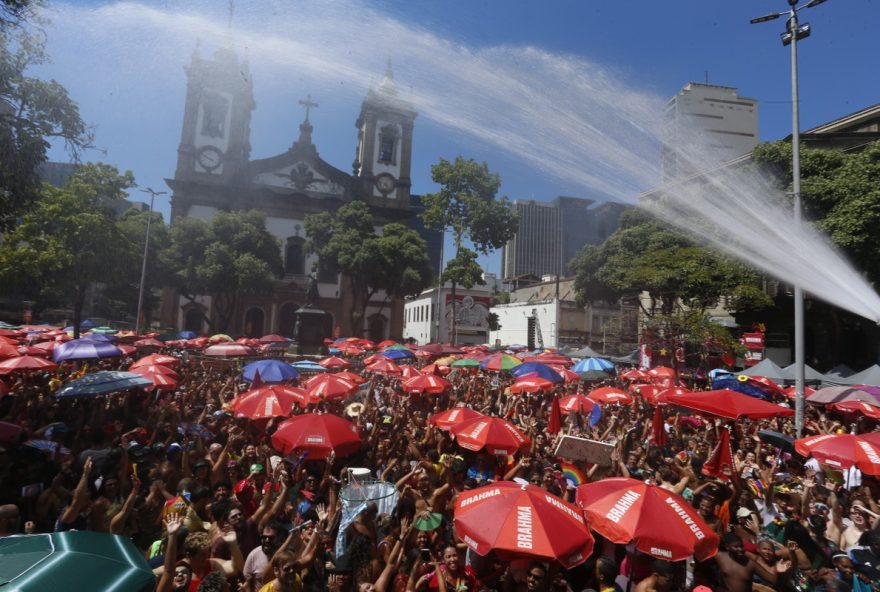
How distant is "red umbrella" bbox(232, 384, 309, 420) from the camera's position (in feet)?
26.7

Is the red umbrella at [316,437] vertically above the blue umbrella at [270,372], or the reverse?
the blue umbrella at [270,372]

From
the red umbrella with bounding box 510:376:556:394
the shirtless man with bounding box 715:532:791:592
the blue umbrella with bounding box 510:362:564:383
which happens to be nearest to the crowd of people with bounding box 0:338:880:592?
the shirtless man with bounding box 715:532:791:592

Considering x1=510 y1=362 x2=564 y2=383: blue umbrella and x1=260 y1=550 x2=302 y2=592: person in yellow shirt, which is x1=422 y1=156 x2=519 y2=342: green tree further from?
x1=260 y1=550 x2=302 y2=592: person in yellow shirt

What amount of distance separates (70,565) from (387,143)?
5118cm

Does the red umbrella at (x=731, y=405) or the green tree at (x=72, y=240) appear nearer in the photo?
the red umbrella at (x=731, y=405)

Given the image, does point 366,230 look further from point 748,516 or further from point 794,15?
point 748,516

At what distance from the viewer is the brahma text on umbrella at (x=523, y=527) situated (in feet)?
12.7

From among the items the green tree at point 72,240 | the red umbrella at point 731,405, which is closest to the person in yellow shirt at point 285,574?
the red umbrella at point 731,405

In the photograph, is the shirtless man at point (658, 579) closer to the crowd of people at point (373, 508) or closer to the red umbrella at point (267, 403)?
the crowd of people at point (373, 508)

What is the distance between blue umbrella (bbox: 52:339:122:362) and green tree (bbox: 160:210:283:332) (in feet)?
76.1

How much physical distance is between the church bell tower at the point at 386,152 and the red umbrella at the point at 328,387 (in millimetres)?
40109

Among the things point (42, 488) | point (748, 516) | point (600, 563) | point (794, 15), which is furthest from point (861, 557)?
point (794, 15)

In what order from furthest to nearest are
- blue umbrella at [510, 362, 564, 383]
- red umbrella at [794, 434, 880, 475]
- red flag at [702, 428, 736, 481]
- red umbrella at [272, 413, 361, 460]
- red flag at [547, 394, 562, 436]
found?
1. blue umbrella at [510, 362, 564, 383]
2. red flag at [547, 394, 562, 436]
3. red flag at [702, 428, 736, 481]
4. red umbrella at [272, 413, 361, 460]
5. red umbrella at [794, 434, 880, 475]

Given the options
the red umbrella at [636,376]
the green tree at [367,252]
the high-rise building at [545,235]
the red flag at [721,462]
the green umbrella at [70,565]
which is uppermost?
the high-rise building at [545,235]
